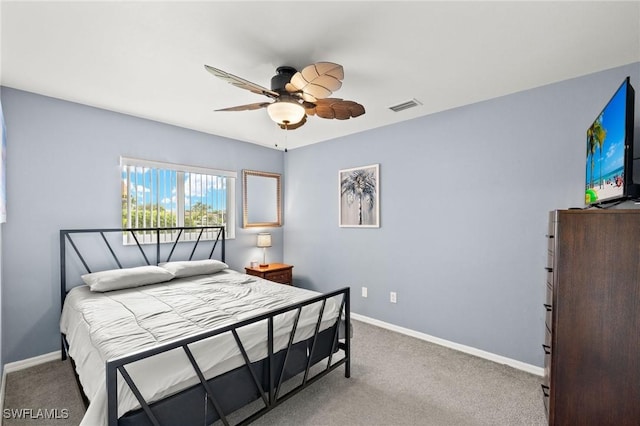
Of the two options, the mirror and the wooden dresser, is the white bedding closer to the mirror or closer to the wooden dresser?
the wooden dresser

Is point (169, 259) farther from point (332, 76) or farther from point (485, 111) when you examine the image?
point (485, 111)

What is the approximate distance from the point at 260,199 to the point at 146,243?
175cm

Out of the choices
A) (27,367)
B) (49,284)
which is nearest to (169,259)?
(49,284)

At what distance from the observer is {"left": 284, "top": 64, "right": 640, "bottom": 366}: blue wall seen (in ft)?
8.22

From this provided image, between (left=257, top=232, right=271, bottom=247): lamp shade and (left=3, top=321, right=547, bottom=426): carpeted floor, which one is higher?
(left=257, top=232, right=271, bottom=247): lamp shade

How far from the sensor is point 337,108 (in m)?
2.24

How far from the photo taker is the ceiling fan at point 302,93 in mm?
1783

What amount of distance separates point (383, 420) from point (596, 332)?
138 centimetres

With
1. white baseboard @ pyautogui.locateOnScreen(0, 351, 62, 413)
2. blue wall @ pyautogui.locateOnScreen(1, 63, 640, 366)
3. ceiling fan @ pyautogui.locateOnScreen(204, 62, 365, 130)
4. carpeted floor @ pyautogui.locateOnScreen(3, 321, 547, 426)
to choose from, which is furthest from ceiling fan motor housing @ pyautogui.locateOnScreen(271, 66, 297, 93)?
white baseboard @ pyautogui.locateOnScreen(0, 351, 62, 413)

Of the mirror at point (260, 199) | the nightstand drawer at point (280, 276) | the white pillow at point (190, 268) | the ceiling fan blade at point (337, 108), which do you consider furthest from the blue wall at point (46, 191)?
the ceiling fan blade at point (337, 108)

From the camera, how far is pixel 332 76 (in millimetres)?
1782

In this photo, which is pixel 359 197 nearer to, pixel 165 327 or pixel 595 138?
pixel 595 138

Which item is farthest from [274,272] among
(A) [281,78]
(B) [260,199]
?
(A) [281,78]

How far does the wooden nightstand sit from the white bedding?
1.07 metres
